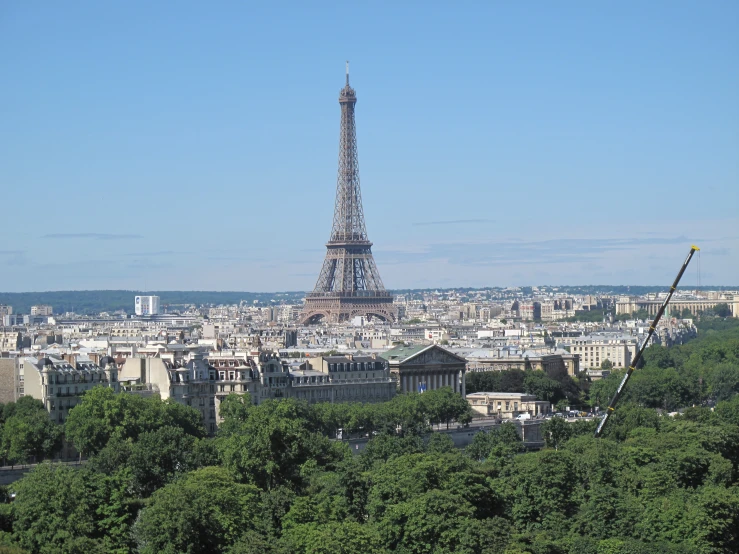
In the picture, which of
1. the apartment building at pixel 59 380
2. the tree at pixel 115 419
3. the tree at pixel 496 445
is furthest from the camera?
the apartment building at pixel 59 380

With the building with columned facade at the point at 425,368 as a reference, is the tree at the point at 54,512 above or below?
below

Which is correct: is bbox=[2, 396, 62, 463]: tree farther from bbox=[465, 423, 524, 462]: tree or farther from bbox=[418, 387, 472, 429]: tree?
bbox=[418, 387, 472, 429]: tree

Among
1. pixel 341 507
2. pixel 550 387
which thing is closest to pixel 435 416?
pixel 550 387

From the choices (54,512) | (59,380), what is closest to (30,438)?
(59,380)

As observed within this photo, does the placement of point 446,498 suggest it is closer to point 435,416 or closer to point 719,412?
point 435,416

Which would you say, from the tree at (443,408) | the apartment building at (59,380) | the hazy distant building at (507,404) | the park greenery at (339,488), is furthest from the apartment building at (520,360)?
the apartment building at (59,380)

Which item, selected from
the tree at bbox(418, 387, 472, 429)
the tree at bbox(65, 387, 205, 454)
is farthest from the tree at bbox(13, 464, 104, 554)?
the tree at bbox(418, 387, 472, 429)

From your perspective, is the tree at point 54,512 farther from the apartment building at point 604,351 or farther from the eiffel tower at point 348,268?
the eiffel tower at point 348,268

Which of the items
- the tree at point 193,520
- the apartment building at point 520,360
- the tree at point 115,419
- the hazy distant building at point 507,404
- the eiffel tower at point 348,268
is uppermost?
the eiffel tower at point 348,268
